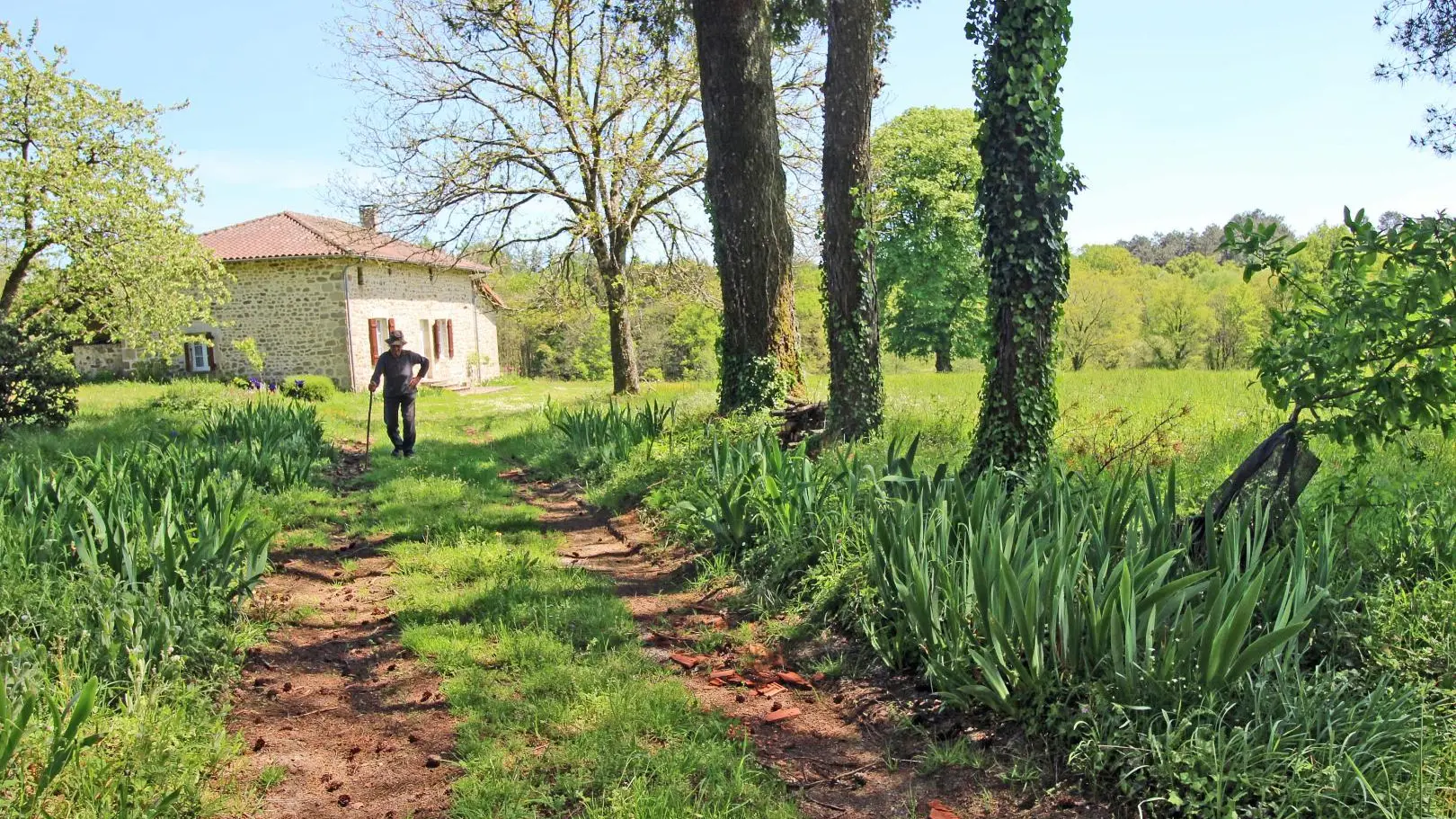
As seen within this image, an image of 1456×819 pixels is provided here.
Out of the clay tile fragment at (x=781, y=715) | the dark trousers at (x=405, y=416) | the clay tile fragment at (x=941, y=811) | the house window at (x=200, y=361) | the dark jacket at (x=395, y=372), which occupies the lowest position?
the clay tile fragment at (x=781, y=715)

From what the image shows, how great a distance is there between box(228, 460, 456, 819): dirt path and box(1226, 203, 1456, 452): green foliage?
3.78 m

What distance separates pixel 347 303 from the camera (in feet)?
81.1

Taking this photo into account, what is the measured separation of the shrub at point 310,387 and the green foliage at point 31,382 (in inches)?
279

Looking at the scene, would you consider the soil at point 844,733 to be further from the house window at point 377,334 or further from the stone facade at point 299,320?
the house window at point 377,334

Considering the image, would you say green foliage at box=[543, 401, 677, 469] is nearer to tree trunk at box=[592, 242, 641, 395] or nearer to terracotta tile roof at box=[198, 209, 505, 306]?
tree trunk at box=[592, 242, 641, 395]

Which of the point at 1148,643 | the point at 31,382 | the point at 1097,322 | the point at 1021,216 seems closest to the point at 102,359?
the point at 31,382

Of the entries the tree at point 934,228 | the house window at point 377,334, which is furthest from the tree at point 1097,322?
→ the house window at point 377,334

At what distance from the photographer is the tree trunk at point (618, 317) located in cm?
1900

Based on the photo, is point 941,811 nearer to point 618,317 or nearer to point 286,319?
point 618,317

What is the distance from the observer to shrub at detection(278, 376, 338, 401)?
20.5 m

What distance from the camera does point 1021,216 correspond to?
5.30 metres

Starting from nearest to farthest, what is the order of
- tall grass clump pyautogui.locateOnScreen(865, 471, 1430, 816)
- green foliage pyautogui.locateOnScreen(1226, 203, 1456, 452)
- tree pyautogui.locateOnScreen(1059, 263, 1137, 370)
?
tall grass clump pyautogui.locateOnScreen(865, 471, 1430, 816) → green foliage pyautogui.locateOnScreen(1226, 203, 1456, 452) → tree pyautogui.locateOnScreen(1059, 263, 1137, 370)

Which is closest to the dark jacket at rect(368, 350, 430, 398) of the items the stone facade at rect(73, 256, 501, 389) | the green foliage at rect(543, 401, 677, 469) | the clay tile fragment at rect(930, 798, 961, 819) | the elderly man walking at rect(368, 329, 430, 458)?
the elderly man walking at rect(368, 329, 430, 458)

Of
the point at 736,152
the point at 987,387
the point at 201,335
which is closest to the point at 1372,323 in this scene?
the point at 987,387
